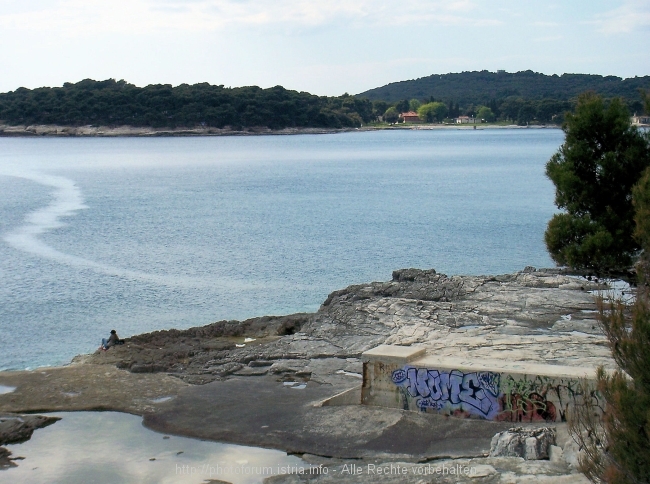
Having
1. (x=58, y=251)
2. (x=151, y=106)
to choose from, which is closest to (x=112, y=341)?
(x=58, y=251)

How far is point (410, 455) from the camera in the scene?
1391 centimetres

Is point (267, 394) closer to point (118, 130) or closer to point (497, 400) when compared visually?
point (497, 400)

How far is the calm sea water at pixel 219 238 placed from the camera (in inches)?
1230

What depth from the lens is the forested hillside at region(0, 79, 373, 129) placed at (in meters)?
173

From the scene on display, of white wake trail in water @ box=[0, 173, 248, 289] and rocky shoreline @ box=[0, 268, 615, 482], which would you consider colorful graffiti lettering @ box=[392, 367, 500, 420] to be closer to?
rocky shoreline @ box=[0, 268, 615, 482]

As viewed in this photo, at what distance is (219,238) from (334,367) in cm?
3075

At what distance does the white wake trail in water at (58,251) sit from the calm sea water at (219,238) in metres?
0.12

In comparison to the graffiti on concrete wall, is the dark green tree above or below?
above

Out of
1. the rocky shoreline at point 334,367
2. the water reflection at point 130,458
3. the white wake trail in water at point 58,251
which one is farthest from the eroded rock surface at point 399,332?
the white wake trail in water at point 58,251

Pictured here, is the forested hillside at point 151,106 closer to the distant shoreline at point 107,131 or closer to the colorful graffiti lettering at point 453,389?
the distant shoreline at point 107,131

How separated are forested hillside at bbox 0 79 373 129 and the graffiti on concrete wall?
16397 centimetres

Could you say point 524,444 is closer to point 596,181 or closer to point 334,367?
point 334,367

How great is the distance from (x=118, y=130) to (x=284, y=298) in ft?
520

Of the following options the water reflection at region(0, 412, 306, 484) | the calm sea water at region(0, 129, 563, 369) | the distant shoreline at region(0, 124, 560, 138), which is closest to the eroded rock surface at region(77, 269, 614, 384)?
the water reflection at region(0, 412, 306, 484)
